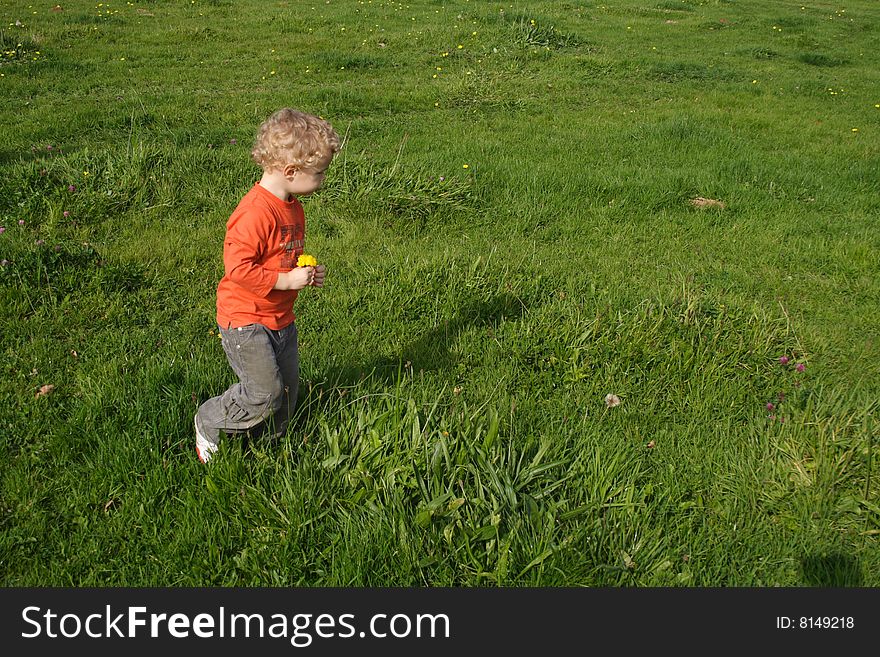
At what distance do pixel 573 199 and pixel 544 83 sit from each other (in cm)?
494

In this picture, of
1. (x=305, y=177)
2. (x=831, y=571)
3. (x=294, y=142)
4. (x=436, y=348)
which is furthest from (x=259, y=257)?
(x=831, y=571)

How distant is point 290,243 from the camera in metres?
2.98

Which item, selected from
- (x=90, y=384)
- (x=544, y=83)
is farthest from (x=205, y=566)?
(x=544, y=83)

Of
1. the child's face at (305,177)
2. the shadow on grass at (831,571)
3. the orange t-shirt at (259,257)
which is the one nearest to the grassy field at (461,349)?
the shadow on grass at (831,571)

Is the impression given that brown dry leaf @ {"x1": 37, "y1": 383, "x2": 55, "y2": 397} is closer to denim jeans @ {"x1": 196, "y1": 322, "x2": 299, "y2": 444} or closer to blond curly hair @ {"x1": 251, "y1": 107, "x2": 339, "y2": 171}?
denim jeans @ {"x1": 196, "y1": 322, "x2": 299, "y2": 444}

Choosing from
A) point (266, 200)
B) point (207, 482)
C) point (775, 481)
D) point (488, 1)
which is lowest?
point (775, 481)

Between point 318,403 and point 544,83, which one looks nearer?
point 318,403

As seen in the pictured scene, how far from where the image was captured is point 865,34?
54.9ft

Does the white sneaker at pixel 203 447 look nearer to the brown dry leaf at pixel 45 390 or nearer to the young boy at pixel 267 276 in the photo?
the young boy at pixel 267 276

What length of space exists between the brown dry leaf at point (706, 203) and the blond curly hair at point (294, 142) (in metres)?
4.77

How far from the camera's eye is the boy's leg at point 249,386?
2.91 m

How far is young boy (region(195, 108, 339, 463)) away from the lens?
2.78m

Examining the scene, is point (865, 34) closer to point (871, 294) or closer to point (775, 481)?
point (871, 294)

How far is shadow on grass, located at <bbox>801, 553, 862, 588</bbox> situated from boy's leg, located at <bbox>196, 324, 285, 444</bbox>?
220cm
